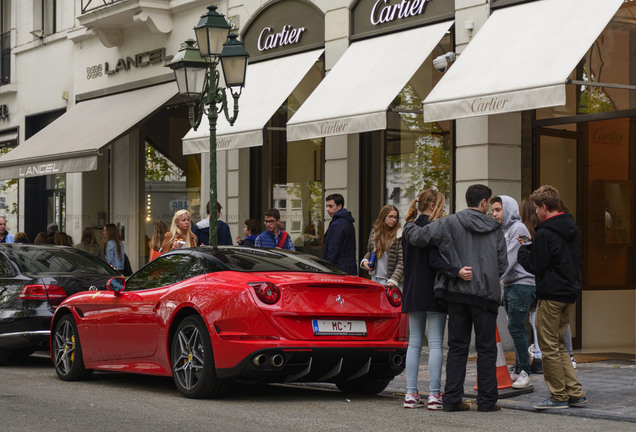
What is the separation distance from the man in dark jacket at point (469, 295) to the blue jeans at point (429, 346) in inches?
7.7

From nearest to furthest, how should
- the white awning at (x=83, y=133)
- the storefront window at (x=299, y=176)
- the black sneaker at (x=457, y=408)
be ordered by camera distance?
the black sneaker at (x=457, y=408) < the storefront window at (x=299, y=176) < the white awning at (x=83, y=133)

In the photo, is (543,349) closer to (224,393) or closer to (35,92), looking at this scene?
(224,393)

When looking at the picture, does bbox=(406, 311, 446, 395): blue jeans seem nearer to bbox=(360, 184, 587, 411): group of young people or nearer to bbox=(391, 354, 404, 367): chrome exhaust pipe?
bbox=(360, 184, 587, 411): group of young people

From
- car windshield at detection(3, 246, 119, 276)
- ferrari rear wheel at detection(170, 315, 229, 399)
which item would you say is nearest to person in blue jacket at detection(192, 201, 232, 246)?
car windshield at detection(3, 246, 119, 276)

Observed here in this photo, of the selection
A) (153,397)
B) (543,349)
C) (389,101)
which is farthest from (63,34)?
(543,349)

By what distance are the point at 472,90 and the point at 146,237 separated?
11908mm

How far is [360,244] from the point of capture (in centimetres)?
1695

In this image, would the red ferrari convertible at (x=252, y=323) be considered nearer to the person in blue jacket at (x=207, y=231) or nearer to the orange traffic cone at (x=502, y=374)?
the orange traffic cone at (x=502, y=374)

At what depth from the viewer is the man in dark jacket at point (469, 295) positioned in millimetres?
8781

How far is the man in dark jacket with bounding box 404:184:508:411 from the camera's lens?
878 cm

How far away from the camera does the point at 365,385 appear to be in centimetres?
Answer: 1010

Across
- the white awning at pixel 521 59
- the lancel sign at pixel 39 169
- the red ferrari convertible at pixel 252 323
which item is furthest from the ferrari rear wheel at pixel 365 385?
the lancel sign at pixel 39 169

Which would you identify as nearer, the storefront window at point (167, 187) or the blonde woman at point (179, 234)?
the blonde woman at point (179, 234)

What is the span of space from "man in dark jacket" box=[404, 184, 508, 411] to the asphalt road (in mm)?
232
